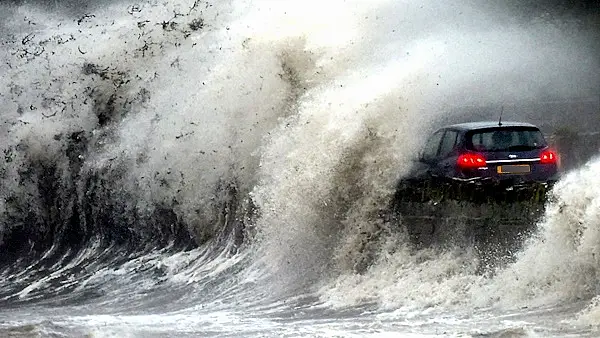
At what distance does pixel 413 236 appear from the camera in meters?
12.6

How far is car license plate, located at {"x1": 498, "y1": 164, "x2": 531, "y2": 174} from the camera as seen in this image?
496 inches

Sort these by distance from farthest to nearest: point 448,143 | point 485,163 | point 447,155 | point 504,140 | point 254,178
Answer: point 254,178 → point 448,143 → point 447,155 → point 504,140 → point 485,163

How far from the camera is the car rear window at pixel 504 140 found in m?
12.8

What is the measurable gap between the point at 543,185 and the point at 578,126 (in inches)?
422

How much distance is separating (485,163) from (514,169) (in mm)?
323

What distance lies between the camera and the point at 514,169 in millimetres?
12625

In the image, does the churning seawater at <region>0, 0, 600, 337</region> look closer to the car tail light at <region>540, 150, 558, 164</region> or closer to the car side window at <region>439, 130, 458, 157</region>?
the car side window at <region>439, 130, 458, 157</region>

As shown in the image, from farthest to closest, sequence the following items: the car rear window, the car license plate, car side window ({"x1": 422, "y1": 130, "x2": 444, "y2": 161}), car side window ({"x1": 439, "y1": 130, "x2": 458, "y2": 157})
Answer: car side window ({"x1": 422, "y1": 130, "x2": 444, "y2": 161})
car side window ({"x1": 439, "y1": 130, "x2": 458, "y2": 157})
the car rear window
the car license plate

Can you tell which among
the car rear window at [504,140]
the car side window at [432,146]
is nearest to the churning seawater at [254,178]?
the car side window at [432,146]

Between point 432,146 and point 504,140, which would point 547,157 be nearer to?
point 504,140

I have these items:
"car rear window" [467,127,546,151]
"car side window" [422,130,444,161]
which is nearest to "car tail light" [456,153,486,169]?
"car rear window" [467,127,546,151]

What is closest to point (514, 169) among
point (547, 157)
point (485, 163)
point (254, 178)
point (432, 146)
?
point (485, 163)

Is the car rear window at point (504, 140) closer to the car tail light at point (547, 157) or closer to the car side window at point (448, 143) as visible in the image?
the car tail light at point (547, 157)

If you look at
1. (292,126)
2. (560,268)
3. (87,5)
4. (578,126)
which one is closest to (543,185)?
(560,268)
